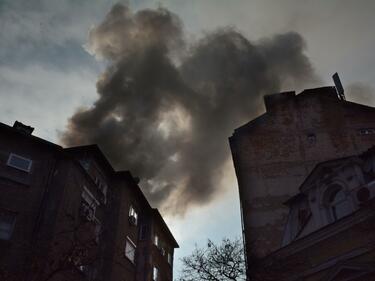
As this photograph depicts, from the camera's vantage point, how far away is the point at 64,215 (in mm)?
19047

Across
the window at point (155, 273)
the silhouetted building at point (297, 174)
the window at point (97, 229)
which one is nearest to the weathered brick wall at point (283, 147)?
the silhouetted building at point (297, 174)

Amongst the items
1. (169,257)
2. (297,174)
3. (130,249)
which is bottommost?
(130,249)

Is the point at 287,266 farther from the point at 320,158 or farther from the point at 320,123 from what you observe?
the point at 320,123

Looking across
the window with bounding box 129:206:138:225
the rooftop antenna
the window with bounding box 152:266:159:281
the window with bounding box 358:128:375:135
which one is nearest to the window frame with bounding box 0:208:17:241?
the window with bounding box 129:206:138:225

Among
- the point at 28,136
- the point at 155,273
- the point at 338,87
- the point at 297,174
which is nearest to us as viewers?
the point at 28,136

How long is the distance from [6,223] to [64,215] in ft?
9.32

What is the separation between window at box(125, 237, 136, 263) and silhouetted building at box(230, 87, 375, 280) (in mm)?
8816

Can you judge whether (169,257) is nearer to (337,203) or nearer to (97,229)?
(97,229)

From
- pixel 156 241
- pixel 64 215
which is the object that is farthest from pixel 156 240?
pixel 64 215

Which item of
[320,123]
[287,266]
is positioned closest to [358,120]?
[320,123]

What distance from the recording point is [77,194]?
813 inches

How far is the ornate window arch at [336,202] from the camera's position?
1605cm

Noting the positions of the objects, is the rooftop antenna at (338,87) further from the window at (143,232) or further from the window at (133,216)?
the window at (143,232)

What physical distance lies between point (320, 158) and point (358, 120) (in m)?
4.24
